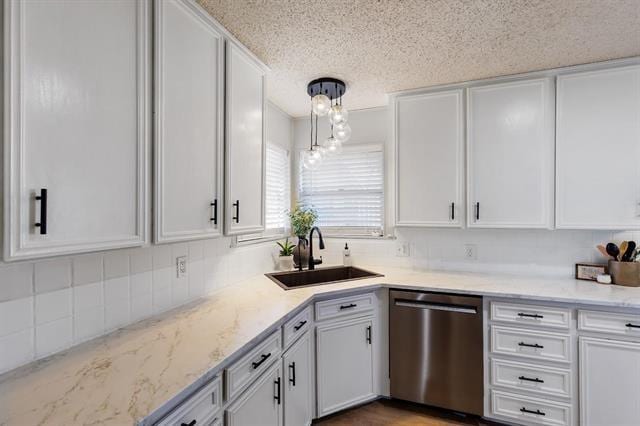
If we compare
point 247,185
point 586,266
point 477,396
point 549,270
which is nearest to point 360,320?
point 477,396

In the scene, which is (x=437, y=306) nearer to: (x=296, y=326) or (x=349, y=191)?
(x=296, y=326)

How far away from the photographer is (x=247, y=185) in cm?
192

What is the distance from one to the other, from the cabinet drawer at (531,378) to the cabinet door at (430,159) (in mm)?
1014

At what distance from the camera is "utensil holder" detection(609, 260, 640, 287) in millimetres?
2104

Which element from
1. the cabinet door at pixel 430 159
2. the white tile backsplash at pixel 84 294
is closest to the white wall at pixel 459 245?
the cabinet door at pixel 430 159

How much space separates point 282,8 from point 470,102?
161cm

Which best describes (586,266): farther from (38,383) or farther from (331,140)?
(38,383)

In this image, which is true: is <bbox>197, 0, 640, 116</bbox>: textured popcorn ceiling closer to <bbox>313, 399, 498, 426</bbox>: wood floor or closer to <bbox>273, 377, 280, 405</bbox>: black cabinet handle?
<bbox>273, 377, 280, 405</bbox>: black cabinet handle

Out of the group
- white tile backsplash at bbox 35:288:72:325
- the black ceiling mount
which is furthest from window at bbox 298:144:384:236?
white tile backsplash at bbox 35:288:72:325

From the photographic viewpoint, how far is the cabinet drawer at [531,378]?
194 centimetres

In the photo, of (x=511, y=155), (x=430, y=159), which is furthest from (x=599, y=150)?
(x=430, y=159)

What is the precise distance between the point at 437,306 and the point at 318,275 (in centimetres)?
103

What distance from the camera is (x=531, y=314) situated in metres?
2.00

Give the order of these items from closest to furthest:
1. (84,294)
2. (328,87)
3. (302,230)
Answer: (84,294) < (328,87) < (302,230)
